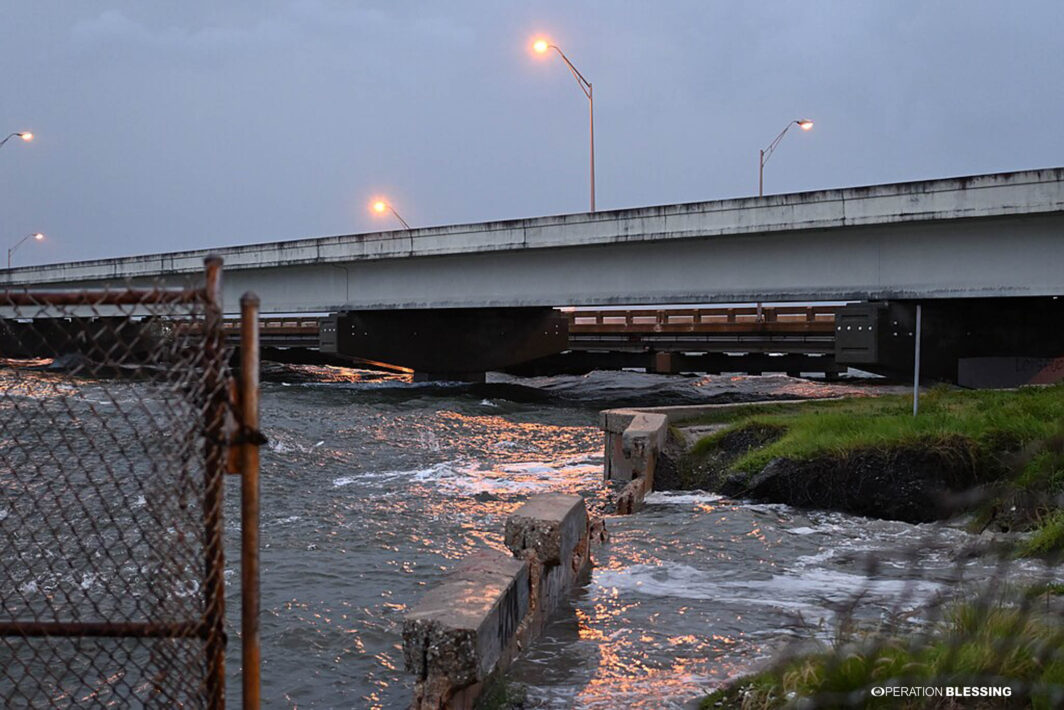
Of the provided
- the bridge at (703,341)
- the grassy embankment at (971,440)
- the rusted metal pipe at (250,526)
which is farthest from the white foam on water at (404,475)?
the bridge at (703,341)

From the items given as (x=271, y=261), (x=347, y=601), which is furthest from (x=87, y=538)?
(x=271, y=261)

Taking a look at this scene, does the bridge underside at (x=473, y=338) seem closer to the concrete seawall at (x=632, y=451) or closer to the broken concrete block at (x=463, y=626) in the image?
the concrete seawall at (x=632, y=451)

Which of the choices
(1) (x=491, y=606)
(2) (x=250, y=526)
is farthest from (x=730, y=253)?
(2) (x=250, y=526)

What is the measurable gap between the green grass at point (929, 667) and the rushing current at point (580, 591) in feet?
1.83

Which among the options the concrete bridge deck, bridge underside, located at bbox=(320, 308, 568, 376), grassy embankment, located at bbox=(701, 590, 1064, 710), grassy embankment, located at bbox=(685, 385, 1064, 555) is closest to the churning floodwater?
grassy embankment, located at bbox=(701, 590, 1064, 710)

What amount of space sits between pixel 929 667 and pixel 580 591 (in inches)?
160

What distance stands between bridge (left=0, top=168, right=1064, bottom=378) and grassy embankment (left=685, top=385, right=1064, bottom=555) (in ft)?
20.7

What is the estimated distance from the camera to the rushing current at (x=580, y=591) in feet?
21.0

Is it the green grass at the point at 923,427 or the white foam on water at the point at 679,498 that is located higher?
the green grass at the point at 923,427

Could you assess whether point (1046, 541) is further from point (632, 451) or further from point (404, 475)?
point (404, 475)

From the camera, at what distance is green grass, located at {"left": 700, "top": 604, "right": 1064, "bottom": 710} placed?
4344mm

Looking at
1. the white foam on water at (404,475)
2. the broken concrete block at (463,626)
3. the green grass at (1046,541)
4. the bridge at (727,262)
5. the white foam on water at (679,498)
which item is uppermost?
the bridge at (727,262)

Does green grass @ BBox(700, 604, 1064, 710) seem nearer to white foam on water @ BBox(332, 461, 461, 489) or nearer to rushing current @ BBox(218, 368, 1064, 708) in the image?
rushing current @ BBox(218, 368, 1064, 708)

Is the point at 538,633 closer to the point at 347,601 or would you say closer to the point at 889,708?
the point at 347,601
